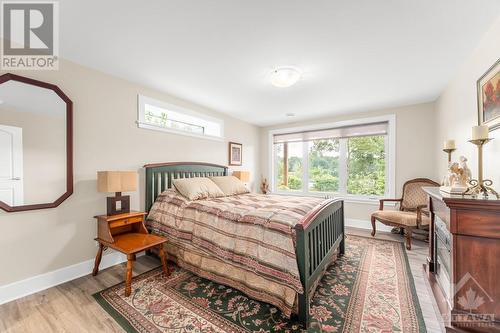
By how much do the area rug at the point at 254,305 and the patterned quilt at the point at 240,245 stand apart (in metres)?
0.13

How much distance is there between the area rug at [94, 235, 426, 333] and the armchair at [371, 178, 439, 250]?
0.86 metres

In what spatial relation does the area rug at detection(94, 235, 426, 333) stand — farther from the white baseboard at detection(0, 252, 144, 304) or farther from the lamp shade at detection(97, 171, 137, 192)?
the lamp shade at detection(97, 171, 137, 192)

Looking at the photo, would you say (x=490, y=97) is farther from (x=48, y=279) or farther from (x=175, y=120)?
(x=48, y=279)

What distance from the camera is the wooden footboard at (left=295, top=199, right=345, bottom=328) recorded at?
1.62 m

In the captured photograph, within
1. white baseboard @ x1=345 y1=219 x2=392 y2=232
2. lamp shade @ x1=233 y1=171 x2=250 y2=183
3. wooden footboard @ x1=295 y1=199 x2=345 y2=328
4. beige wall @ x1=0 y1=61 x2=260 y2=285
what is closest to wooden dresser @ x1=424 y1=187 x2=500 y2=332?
wooden footboard @ x1=295 y1=199 x2=345 y2=328

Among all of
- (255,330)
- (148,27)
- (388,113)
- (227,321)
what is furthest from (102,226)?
(388,113)

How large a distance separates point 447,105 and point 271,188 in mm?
3772

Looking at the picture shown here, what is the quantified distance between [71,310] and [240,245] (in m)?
1.53

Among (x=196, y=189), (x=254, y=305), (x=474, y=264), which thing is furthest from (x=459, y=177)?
(x=196, y=189)

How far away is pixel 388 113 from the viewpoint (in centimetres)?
405

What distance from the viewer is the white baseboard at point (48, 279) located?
1917 mm

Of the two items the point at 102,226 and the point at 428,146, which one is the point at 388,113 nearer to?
the point at 428,146

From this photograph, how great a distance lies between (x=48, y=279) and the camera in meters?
2.14

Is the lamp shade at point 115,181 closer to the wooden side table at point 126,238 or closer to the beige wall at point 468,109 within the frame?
the wooden side table at point 126,238
